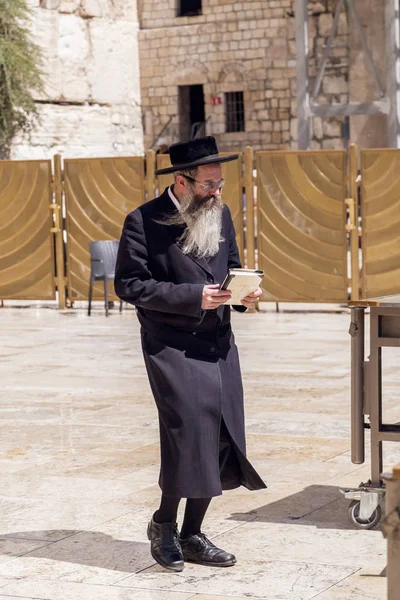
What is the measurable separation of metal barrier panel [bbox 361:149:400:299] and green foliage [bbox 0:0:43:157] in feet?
21.0

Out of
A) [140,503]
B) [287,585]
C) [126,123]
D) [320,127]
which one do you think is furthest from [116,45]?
[287,585]

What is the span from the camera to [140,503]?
5863mm

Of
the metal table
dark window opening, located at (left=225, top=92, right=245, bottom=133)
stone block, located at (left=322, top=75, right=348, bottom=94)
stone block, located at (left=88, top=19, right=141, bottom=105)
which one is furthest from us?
dark window opening, located at (left=225, top=92, right=245, bottom=133)

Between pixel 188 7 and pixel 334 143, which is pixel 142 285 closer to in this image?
pixel 334 143

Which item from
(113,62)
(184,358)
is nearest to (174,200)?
(184,358)

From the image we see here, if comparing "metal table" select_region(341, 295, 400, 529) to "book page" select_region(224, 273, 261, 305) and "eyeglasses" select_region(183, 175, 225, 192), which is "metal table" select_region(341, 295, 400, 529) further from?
"eyeglasses" select_region(183, 175, 225, 192)

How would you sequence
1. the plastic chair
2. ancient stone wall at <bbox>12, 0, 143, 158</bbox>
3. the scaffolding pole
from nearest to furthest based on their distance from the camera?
the plastic chair
ancient stone wall at <bbox>12, 0, 143, 158</bbox>
the scaffolding pole

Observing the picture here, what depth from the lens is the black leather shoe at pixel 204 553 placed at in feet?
16.0

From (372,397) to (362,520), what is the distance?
0.51 m

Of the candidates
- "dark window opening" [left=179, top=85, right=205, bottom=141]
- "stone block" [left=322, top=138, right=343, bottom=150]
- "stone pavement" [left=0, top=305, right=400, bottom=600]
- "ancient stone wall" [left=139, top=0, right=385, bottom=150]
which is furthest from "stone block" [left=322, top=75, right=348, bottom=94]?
"stone pavement" [left=0, top=305, right=400, bottom=600]

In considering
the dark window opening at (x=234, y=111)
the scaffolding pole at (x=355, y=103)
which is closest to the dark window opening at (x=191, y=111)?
the dark window opening at (x=234, y=111)

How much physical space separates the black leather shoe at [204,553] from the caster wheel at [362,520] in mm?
712

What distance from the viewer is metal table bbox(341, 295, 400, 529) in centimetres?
531

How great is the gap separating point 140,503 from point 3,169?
972 centimetres
